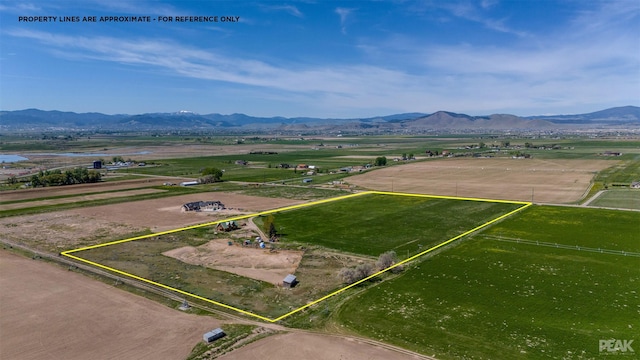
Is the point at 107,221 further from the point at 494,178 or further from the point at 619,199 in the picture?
the point at 494,178

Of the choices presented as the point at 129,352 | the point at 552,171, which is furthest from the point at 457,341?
the point at 552,171

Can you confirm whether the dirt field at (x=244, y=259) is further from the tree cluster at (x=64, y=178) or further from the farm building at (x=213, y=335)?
the tree cluster at (x=64, y=178)

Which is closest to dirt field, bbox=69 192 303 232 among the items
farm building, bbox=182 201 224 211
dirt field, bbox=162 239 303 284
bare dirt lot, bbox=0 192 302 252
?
bare dirt lot, bbox=0 192 302 252

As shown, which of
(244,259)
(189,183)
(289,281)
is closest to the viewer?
(289,281)

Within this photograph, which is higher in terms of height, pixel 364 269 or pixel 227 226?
pixel 227 226

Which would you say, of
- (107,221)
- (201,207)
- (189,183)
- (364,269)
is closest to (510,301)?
(364,269)

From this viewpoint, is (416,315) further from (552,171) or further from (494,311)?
(552,171)
